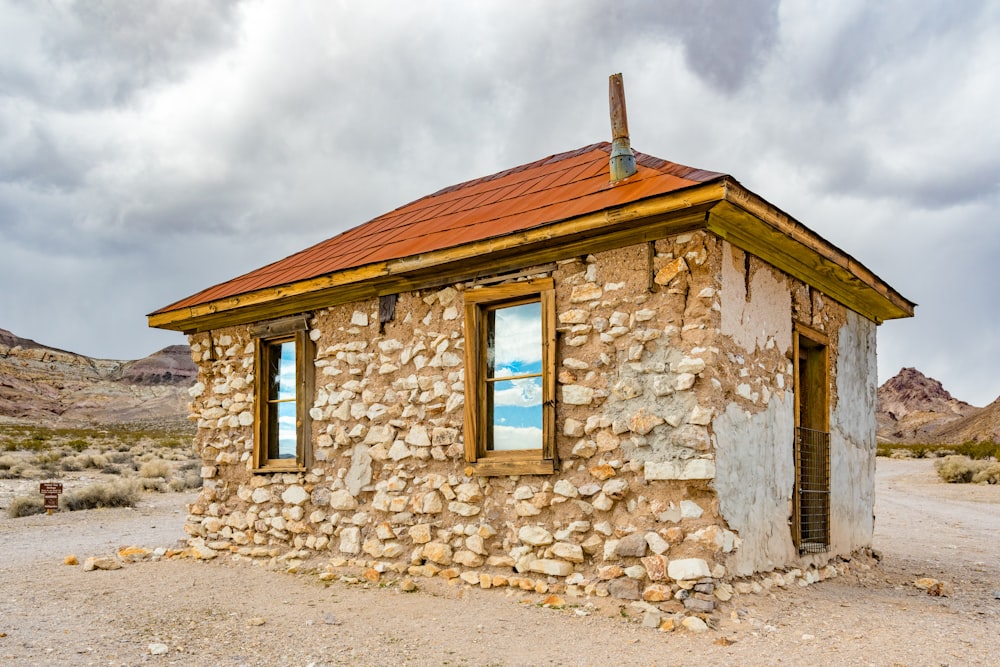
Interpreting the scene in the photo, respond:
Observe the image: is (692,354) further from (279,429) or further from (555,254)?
(279,429)

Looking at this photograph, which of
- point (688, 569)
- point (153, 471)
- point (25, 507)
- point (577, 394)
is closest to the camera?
point (688, 569)

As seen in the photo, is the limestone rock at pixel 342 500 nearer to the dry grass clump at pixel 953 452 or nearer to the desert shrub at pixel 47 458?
the desert shrub at pixel 47 458

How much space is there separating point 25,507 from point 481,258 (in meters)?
12.1

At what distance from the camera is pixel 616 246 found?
650cm

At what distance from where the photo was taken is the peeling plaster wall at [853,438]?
27.5 ft

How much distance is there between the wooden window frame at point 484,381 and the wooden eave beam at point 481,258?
0.23m

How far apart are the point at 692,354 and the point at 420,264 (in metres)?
2.64

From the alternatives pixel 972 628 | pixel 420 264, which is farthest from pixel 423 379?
pixel 972 628

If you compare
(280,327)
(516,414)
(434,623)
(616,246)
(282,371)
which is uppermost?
(616,246)

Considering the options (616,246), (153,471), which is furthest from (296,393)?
(153,471)

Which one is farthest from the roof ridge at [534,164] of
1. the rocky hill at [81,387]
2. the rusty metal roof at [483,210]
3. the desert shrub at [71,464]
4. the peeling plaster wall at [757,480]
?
the rocky hill at [81,387]

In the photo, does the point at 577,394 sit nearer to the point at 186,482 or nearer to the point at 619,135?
the point at 619,135

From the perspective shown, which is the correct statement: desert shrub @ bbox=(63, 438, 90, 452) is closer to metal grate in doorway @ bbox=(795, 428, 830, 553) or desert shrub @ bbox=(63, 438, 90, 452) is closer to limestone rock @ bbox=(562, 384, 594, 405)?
limestone rock @ bbox=(562, 384, 594, 405)

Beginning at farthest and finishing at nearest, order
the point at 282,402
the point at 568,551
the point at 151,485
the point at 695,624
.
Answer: the point at 151,485 < the point at 282,402 < the point at 568,551 < the point at 695,624
